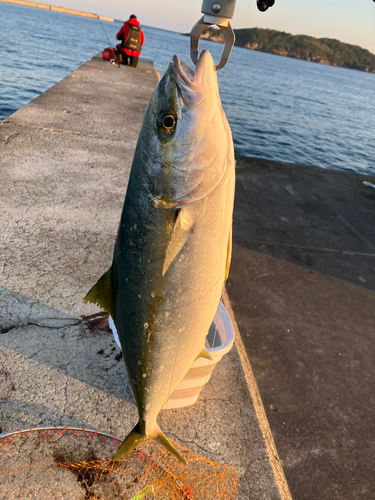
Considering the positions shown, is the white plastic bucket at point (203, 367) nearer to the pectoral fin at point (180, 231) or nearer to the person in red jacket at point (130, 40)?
the pectoral fin at point (180, 231)

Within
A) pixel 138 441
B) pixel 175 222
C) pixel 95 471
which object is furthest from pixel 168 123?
pixel 95 471

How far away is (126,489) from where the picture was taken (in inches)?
81.8

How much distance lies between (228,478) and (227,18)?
248 cm

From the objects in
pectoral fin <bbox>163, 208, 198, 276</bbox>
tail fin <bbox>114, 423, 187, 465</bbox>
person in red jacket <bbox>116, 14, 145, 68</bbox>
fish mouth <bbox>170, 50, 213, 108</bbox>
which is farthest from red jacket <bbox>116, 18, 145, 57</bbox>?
tail fin <bbox>114, 423, 187, 465</bbox>

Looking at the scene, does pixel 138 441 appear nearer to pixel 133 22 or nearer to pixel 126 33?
pixel 126 33

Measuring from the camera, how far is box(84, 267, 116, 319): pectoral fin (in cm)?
177

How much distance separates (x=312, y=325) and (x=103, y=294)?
10.7 ft

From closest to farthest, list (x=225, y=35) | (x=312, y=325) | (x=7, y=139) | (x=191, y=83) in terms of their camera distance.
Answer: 1. (x=191, y=83)
2. (x=225, y=35)
3. (x=312, y=325)
4. (x=7, y=139)

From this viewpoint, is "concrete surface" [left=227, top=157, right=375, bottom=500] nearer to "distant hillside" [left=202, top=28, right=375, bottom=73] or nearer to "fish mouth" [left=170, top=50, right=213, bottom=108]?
"fish mouth" [left=170, top=50, right=213, bottom=108]

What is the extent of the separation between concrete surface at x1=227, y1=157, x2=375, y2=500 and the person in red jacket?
36.3 ft

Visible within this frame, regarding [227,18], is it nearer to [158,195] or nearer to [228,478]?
[158,195]

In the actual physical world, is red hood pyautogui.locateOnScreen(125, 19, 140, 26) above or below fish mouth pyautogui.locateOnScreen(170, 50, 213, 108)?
above

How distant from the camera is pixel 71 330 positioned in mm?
3096

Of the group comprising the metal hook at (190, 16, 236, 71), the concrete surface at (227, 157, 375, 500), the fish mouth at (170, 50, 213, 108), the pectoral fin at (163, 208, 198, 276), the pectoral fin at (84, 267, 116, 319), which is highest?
the metal hook at (190, 16, 236, 71)
